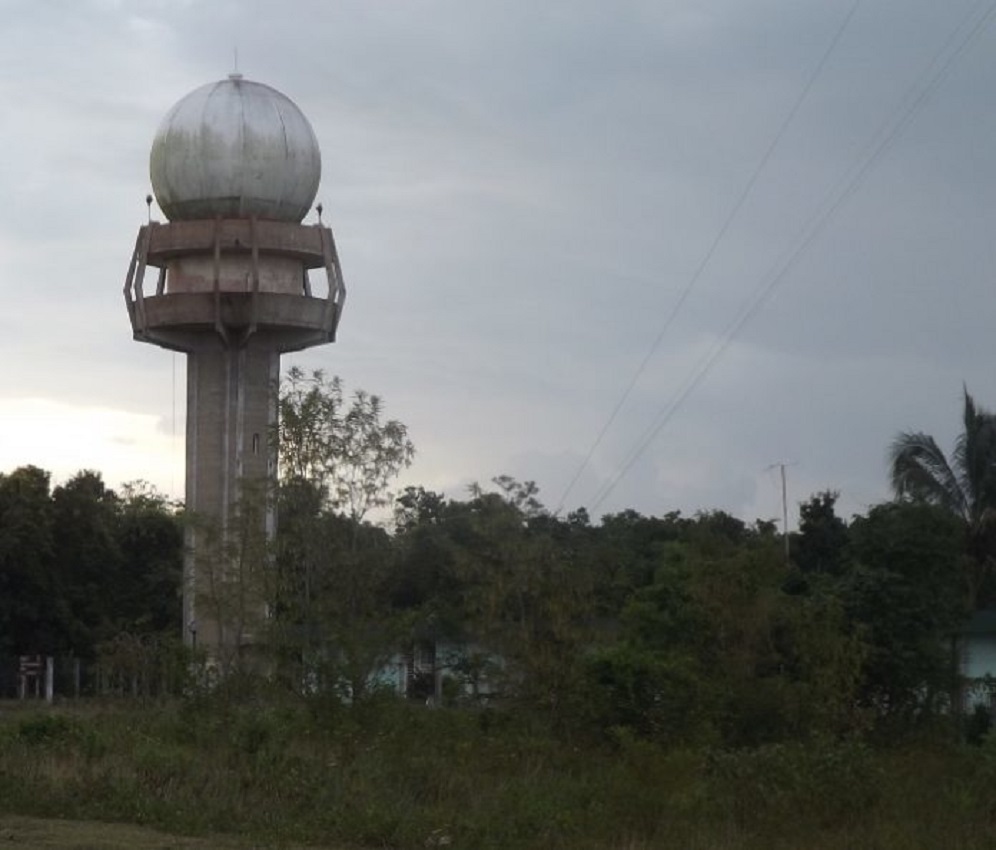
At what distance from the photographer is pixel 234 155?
164 feet

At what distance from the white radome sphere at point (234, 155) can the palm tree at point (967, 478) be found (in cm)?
1990

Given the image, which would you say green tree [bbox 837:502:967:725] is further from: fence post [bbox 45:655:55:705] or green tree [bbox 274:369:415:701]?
fence post [bbox 45:655:55:705]

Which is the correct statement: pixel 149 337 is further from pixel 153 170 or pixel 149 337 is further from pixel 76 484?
pixel 76 484

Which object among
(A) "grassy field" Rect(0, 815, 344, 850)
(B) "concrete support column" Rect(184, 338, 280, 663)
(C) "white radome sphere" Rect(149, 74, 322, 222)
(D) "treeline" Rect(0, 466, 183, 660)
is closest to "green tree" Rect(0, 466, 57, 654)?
(D) "treeline" Rect(0, 466, 183, 660)

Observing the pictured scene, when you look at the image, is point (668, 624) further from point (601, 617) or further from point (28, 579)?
point (28, 579)

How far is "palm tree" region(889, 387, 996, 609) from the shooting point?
2109 inches

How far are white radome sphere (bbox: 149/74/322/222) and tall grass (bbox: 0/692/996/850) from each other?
1001 inches

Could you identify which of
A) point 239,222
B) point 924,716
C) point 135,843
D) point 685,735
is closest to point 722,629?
point 685,735

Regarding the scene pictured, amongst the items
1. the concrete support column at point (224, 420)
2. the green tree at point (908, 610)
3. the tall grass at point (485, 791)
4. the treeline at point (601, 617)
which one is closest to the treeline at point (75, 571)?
the concrete support column at point (224, 420)

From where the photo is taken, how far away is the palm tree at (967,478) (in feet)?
176

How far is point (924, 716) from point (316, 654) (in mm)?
13036

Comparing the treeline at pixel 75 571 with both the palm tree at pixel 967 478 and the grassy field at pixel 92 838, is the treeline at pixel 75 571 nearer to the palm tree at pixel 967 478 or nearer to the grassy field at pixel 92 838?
the palm tree at pixel 967 478

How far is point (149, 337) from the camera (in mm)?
52781

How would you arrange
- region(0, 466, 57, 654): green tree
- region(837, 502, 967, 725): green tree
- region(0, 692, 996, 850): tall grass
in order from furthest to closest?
region(0, 466, 57, 654): green tree < region(837, 502, 967, 725): green tree < region(0, 692, 996, 850): tall grass
